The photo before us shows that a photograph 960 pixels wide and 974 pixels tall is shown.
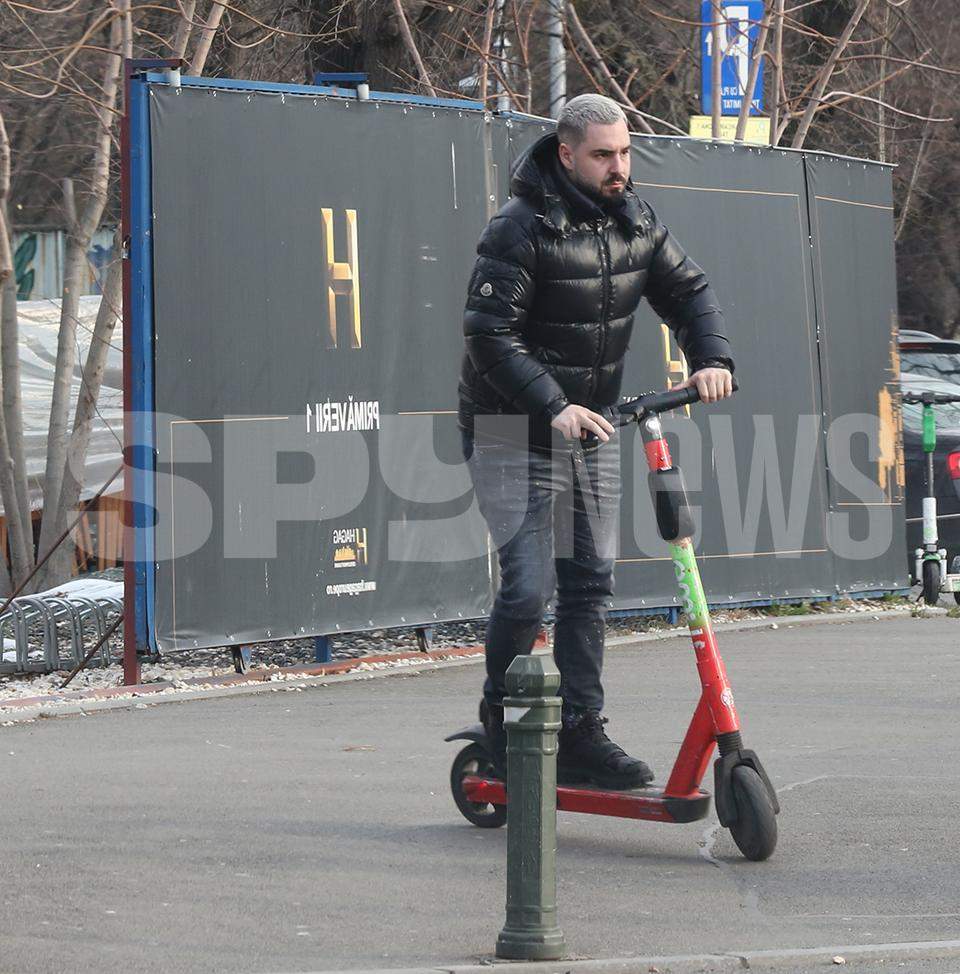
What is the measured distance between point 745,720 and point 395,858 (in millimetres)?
2906

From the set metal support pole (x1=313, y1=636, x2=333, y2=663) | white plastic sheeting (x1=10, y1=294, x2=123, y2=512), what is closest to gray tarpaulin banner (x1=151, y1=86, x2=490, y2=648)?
metal support pole (x1=313, y1=636, x2=333, y2=663)

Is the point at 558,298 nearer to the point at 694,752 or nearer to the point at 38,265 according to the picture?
the point at 694,752

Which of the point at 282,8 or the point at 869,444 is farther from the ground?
the point at 282,8

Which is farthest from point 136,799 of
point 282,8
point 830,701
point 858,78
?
point 858,78

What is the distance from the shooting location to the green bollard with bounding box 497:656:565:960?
460 cm

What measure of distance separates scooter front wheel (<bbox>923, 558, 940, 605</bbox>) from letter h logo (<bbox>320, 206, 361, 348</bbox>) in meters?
4.81

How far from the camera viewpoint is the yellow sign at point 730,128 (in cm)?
1521

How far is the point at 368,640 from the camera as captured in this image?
1138 centimetres

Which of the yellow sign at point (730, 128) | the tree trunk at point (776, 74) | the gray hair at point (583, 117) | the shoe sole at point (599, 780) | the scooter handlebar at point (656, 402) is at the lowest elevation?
the shoe sole at point (599, 780)

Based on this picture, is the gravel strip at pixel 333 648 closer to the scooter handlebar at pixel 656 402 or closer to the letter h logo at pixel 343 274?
the letter h logo at pixel 343 274

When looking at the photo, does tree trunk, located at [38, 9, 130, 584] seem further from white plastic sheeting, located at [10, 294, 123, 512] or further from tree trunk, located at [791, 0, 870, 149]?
tree trunk, located at [791, 0, 870, 149]

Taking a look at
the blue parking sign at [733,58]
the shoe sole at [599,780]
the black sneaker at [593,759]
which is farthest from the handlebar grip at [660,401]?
the blue parking sign at [733,58]

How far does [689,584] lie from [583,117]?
1371mm

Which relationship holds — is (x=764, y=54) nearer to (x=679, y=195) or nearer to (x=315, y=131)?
(x=679, y=195)
